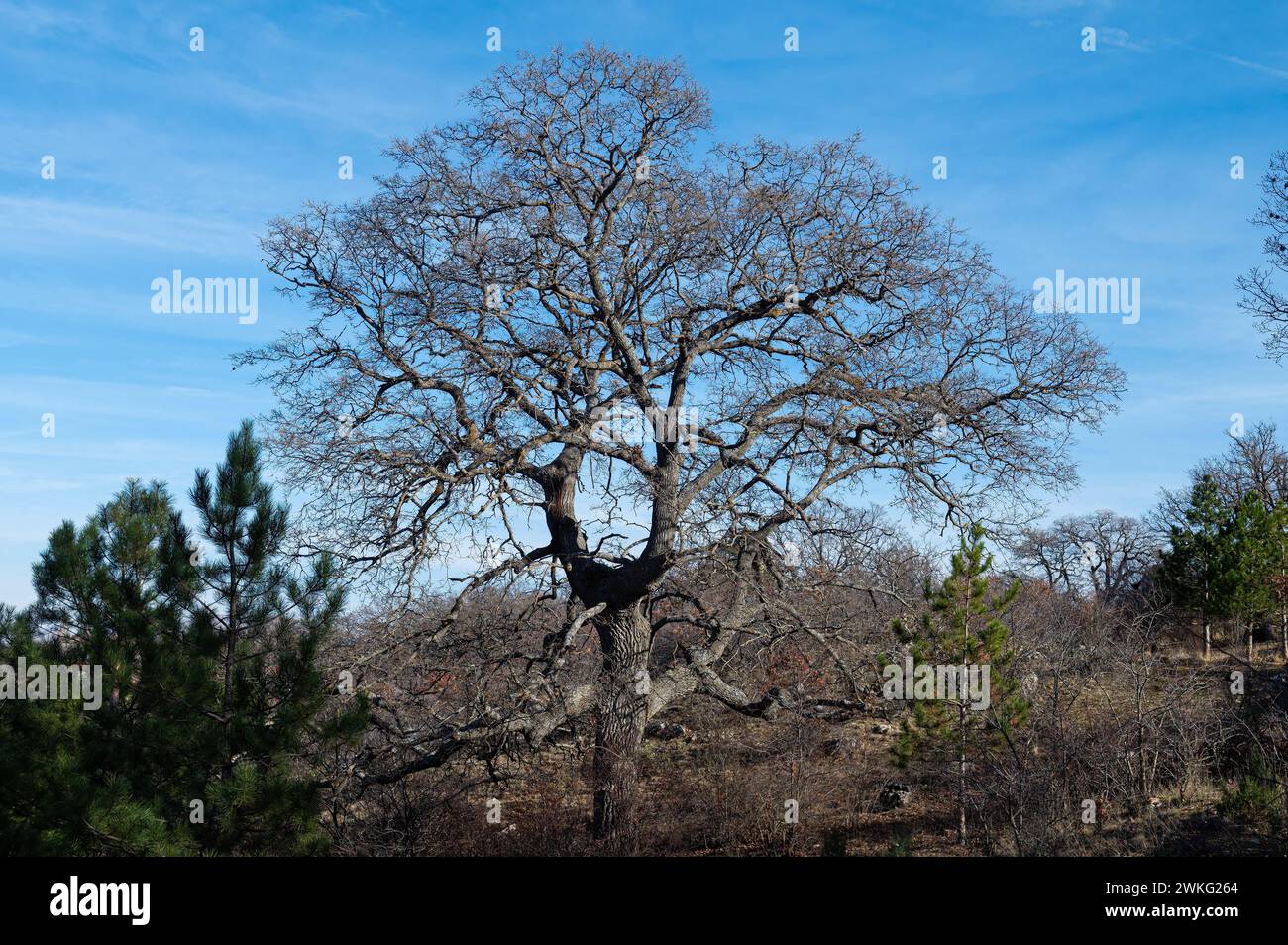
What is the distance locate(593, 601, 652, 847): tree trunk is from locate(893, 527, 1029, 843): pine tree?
3950 mm

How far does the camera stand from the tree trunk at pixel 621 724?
13.6m

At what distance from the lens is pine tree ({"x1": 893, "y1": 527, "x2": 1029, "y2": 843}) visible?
50.1 feet

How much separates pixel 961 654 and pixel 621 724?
5.37m

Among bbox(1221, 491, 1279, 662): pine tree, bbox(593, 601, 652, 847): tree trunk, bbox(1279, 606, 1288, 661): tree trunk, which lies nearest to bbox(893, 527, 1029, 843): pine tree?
bbox(593, 601, 652, 847): tree trunk

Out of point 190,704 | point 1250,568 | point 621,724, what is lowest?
point 621,724

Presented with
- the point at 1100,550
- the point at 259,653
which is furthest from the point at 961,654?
the point at 1100,550

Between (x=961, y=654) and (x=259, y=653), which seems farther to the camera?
(x=961, y=654)

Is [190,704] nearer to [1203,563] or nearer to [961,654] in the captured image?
[961,654]

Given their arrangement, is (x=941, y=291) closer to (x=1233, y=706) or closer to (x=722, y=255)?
(x=722, y=255)

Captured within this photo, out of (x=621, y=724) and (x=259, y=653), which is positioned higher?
(x=259, y=653)

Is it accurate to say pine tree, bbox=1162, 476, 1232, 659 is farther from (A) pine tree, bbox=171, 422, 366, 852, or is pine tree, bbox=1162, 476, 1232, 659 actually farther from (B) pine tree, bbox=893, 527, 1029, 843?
(A) pine tree, bbox=171, 422, 366, 852

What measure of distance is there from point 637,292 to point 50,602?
852 centimetres

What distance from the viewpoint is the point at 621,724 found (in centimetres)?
1391
